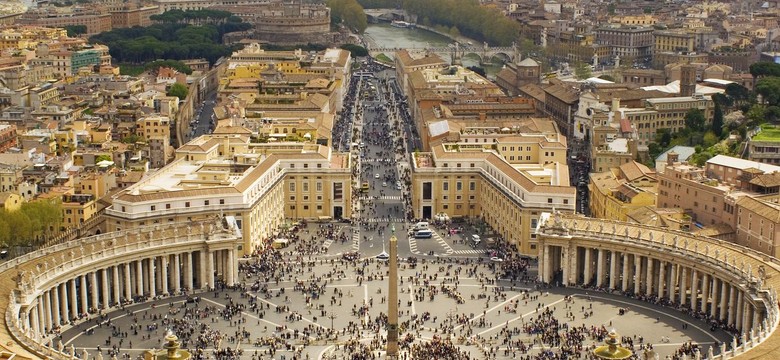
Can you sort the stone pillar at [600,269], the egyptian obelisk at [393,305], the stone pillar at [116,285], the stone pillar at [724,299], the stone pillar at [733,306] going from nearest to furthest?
the egyptian obelisk at [393,305]
the stone pillar at [733,306]
the stone pillar at [724,299]
the stone pillar at [116,285]
the stone pillar at [600,269]

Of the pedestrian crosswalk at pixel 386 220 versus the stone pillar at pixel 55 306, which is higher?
the stone pillar at pixel 55 306

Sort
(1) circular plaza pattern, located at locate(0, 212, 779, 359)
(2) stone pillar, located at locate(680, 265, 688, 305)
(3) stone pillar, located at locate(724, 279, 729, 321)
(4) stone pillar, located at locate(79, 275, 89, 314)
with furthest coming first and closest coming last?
(2) stone pillar, located at locate(680, 265, 688, 305) → (4) stone pillar, located at locate(79, 275, 89, 314) → (3) stone pillar, located at locate(724, 279, 729, 321) → (1) circular plaza pattern, located at locate(0, 212, 779, 359)

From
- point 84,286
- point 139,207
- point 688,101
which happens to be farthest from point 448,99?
point 84,286

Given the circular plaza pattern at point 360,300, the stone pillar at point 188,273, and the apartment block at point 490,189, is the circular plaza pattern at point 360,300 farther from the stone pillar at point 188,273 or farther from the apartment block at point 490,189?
the apartment block at point 490,189

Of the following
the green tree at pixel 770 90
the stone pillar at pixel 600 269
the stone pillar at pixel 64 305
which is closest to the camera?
the stone pillar at pixel 64 305

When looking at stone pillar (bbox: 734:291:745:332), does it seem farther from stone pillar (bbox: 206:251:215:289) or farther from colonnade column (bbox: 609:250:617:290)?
stone pillar (bbox: 206:251:215:289)

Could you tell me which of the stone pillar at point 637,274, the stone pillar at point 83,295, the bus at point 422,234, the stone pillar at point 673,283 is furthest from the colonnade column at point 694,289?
the stone pillar at point 83,295

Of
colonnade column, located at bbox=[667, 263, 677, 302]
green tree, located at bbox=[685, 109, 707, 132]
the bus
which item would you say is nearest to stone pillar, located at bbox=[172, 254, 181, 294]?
the bus
